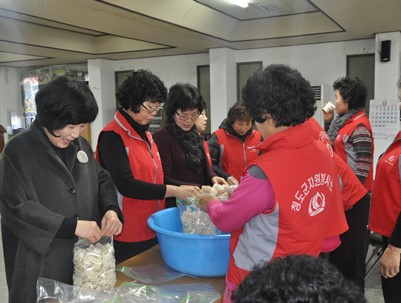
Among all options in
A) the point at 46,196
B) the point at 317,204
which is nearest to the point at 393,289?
the point at 317,204

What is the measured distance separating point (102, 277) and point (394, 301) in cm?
150

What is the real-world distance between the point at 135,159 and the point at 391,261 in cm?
124

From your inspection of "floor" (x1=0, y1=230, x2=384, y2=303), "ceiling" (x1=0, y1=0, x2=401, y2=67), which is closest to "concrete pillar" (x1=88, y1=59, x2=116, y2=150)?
"ceiling" (x1=0, y1=0, x2=401, y2=67)

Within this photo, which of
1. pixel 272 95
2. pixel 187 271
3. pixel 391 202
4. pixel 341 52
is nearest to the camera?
pixel 272 95

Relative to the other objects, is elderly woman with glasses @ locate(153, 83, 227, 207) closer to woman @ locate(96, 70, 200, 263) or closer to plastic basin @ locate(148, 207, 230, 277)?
woman @ locate(96, 70, 200, 263)

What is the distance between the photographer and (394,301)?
1.90 meters

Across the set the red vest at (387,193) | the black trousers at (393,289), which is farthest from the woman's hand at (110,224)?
the black trousers at (393,289)

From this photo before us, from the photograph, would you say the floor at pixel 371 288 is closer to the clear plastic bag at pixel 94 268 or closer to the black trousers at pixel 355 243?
the black trousers at pixel 355 243

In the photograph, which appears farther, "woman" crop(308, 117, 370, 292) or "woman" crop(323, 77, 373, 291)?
"woman" crop(323, 77, 373, 291)

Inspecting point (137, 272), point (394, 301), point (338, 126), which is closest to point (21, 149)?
point (137, 272)

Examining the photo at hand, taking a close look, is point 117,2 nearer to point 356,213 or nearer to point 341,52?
point 356,213

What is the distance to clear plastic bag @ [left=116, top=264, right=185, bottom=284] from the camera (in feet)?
4.41

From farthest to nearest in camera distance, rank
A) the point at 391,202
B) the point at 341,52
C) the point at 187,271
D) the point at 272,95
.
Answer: the point at 341,52
the point at 391,202
the point at 187,271
the point at 272,95

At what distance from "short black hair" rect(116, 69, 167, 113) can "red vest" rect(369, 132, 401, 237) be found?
1140 millimetres
